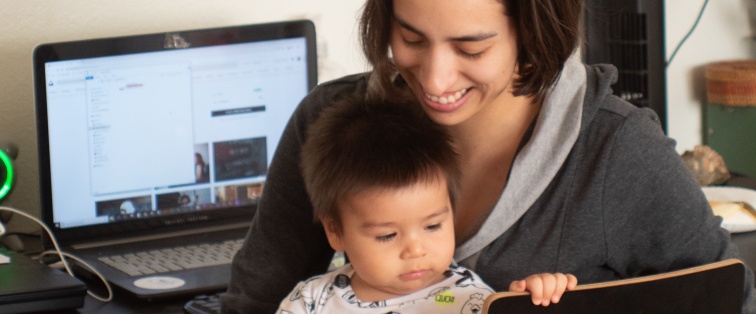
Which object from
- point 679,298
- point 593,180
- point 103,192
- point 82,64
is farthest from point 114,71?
point 679,298

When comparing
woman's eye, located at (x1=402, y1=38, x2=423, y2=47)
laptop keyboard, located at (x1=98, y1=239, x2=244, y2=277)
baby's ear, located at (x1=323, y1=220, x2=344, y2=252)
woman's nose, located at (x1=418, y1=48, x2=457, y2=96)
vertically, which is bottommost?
laptop keyboard, located at (x1=98, y1=239, x2=244, y2=277)

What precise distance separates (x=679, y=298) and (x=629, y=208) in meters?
0.18

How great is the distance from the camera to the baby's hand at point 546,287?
104cm

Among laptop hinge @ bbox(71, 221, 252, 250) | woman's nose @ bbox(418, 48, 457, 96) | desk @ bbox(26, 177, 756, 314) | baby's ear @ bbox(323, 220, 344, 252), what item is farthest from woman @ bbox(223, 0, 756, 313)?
laptop hinge @ bbox(71, 221, 252, 250)

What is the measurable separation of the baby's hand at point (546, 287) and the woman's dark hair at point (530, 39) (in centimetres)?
27

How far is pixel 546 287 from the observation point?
3.46 feet

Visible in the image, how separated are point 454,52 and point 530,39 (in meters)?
0.09

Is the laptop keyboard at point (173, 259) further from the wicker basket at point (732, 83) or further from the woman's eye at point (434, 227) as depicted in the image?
the wicker basket at point (732, 83)

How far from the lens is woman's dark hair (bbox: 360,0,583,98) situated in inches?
47.8

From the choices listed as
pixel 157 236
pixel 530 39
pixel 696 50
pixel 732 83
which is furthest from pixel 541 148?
pixel 696 50

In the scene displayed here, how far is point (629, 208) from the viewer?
1.24m

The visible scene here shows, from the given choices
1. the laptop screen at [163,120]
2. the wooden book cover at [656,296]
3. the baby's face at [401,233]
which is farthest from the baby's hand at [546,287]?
the laptop screen at [163,120]

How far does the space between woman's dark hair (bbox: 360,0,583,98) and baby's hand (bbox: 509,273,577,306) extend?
0.90 ft

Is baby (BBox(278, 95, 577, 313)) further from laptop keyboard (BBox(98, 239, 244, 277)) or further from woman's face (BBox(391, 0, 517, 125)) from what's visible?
laptop keyboard (BBox(98, 239, 244, 277))
